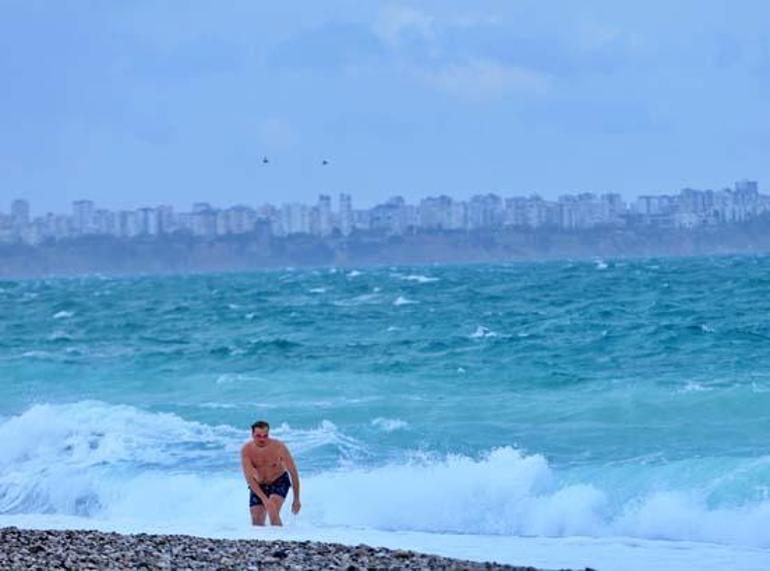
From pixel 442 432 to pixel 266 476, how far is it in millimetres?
5570

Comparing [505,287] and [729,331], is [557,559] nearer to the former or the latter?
[729,331]

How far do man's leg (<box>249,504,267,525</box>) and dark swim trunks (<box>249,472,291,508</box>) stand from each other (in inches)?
1.5

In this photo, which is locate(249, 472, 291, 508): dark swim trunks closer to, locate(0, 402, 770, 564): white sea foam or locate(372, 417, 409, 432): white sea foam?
locate(0, 402, 770, 564): white sea foam

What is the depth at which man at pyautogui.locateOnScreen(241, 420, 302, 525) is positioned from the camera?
13.5 meters

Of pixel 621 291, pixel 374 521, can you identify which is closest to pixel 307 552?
pixel 374 521

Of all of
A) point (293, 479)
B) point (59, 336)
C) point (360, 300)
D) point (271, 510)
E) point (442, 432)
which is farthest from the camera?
point (360, 300)

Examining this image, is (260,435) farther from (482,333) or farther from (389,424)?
(482,333)

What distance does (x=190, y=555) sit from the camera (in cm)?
1004

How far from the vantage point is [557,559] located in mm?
11133

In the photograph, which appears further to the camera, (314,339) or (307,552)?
(314,339)

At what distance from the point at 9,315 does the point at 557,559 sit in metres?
47.4

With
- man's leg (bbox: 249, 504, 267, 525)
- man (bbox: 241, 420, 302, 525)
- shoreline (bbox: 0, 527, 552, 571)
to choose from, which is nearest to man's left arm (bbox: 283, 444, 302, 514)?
man (bbox: 241, 420, 302, 525)

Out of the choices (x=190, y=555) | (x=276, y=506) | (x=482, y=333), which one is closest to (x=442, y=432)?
(x=276, y=506)

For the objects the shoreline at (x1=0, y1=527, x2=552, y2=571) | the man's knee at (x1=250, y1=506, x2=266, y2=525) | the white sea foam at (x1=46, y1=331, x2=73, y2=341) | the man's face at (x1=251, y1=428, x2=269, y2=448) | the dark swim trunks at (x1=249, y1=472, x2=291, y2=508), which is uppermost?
the man's face at (x1=251, y1=428, x2=269, y2=448)
